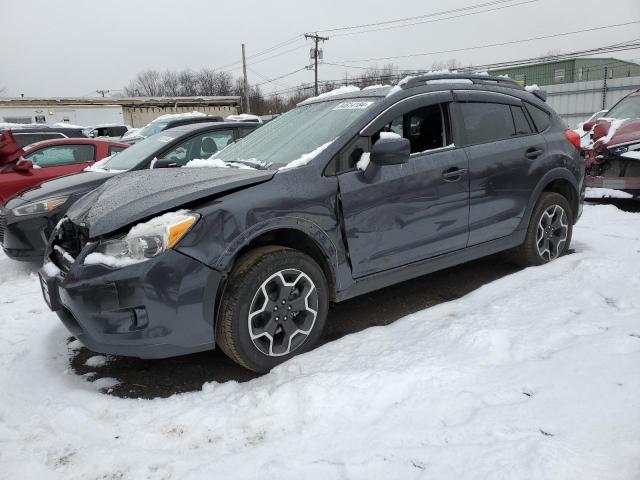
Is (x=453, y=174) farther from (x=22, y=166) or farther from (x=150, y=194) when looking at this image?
(x=22, y=166)

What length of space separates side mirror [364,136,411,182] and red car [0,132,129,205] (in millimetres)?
5151

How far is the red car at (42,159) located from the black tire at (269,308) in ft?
15.6

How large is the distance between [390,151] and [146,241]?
1.54 m

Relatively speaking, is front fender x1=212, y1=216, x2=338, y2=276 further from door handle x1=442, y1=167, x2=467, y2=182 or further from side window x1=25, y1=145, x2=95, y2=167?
side window x1=25, y1=145, x2=95, y2=167

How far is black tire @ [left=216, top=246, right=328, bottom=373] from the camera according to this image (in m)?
2.66

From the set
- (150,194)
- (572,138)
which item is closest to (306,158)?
(150,194)

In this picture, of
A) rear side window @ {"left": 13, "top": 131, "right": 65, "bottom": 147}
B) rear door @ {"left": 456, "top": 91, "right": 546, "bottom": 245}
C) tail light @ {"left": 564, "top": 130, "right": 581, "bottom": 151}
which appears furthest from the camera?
rear side window @ {"left": 13, "top": 131, "right": 65, "bottom": 147}

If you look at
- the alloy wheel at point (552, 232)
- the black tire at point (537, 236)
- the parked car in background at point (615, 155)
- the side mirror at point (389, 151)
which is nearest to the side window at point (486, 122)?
the black tire at point (537, 236)

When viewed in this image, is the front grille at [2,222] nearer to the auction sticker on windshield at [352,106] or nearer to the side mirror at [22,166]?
the side mirror at [22,166]

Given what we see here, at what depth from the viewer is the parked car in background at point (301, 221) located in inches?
99.3

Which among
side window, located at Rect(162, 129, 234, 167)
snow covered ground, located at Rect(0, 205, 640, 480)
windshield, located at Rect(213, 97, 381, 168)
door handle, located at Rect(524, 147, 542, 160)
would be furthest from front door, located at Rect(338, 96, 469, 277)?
side window, located at Rect(162, 129, 234, 167)

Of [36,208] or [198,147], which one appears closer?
[36,208]

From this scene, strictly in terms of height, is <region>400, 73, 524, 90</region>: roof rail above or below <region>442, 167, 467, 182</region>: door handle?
above

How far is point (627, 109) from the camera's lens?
7836mm
